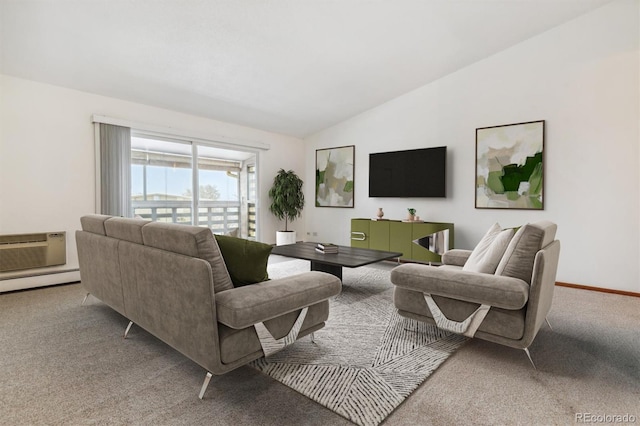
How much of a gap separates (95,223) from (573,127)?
5269mm

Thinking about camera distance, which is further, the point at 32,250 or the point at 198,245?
the point at 32,250

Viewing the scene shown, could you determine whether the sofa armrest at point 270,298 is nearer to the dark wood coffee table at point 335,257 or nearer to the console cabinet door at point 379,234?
the dark wood coffee table at point 335,257

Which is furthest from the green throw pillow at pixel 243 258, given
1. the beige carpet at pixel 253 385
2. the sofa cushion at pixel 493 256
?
the sofa cushion at pixel 493 256

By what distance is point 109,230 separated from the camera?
99.3 inches

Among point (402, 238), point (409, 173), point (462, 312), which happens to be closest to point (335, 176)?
point (409, 173)

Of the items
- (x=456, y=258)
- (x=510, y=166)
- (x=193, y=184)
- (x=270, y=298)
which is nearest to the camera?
(x=270, y=298)

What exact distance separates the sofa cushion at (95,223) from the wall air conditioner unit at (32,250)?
1.37m

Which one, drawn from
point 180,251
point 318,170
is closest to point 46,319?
point 180,251

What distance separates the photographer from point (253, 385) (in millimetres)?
1808

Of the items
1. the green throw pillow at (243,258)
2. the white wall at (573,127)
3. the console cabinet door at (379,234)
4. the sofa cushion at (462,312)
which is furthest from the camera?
the console cabinet door at (379,234)

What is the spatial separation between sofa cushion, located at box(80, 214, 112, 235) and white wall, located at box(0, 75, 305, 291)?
4.72 ft

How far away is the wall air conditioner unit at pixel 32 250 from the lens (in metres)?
3.55

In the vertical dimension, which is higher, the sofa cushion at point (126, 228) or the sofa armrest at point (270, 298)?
the sofa cushion at point (126, 228)

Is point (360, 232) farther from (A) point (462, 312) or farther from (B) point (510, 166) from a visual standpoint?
(A) point (462, 312)
